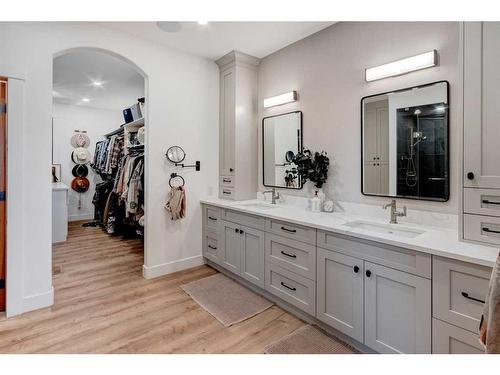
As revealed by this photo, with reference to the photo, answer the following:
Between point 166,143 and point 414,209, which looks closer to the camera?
point 414,209

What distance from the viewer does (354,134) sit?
2.44 metres

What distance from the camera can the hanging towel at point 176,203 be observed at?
3.06 meters

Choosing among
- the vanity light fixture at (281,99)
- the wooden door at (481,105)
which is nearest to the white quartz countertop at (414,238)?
the wooden door at (481,105)

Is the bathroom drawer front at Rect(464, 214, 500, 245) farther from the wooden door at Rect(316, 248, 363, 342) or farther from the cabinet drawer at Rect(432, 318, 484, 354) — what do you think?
the wooden door at Rect(316, 248, 363, 342)

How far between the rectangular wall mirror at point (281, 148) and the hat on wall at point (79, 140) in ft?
15.8

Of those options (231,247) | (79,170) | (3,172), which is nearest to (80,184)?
(79,170)

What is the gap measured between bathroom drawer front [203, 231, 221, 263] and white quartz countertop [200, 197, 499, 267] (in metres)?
0.85

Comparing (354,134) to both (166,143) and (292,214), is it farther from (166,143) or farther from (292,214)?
(166,143)

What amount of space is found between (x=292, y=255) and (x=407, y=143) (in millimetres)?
1271

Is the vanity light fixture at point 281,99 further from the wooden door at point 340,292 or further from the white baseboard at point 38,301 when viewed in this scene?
the white baseboard at point 38,301
